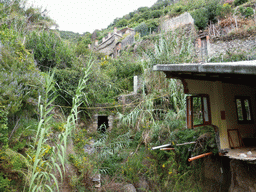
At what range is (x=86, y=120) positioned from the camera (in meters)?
8.79

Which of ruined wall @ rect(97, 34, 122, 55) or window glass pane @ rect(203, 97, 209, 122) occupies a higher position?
ruined wall @ rect(97, 34, 122, 55)

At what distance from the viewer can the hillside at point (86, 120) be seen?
2.96 metres

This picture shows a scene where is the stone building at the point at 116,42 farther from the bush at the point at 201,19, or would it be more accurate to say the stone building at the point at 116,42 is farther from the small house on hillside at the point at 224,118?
the small house on hillside at the point at 224,118

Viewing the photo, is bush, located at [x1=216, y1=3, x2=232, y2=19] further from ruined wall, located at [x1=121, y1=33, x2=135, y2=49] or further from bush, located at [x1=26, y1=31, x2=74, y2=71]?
bush, located at [x1=26, y1=31, x2=74, y2=71]

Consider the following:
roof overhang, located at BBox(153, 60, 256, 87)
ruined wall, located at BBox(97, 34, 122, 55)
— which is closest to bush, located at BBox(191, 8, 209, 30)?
ruined wall, located at BBox(97, 34, 122, 55)

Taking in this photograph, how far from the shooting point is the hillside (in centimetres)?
296

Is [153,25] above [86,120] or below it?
above

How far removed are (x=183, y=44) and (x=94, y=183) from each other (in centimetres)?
549

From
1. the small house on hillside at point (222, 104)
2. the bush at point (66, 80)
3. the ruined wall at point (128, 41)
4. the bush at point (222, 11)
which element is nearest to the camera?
the small house on hillside at point (222, 104)

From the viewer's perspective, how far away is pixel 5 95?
3.18 m

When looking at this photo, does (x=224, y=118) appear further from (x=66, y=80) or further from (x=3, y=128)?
(x=66, y=80)

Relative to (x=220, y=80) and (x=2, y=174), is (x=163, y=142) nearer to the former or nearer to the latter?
(x=220, y=80)

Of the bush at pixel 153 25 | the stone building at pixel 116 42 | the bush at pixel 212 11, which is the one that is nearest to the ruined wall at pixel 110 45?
the stone building at pixel 116 42

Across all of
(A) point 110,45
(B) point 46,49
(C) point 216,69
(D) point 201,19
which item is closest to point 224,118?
(C) point 216,69
